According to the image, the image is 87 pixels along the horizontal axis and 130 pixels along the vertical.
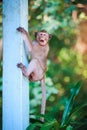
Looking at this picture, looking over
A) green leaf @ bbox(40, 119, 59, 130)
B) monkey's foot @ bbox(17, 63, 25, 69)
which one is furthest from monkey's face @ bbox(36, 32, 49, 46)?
green leaf @ bbox(40, 119, 59, 130)

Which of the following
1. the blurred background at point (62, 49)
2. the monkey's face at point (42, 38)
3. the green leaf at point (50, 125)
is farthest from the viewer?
the blurred background at point (62, 49)

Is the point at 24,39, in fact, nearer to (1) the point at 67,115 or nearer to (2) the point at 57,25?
(1) the point at 67,115

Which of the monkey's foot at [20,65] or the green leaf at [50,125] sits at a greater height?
the monkey's foot at [20,65]

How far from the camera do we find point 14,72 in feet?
12.7

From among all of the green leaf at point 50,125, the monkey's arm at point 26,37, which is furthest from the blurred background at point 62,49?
the monkey's arm at point 26,37

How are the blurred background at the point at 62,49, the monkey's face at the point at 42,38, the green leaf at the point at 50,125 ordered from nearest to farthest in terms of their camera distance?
the green leaf at the point at 50,125, the monkey's face at the point at 42,38, the blurred background at the point at 62,49

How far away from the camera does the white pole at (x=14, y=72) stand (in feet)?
12.7

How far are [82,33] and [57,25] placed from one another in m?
0.97

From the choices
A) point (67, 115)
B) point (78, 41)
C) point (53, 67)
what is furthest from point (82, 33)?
point (67, 115)

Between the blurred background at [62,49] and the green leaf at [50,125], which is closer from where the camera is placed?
the green leaf at [50,125]

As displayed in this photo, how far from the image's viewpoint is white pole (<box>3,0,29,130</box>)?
3871mm

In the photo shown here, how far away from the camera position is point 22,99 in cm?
388

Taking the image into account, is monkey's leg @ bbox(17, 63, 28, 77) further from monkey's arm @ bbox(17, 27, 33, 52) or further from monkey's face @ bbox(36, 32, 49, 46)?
monkey's face @ bbox(36, 32, 49, 46)

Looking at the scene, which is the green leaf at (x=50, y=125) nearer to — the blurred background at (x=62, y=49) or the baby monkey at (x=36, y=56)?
the baby monkey at (x=36, y=56)
